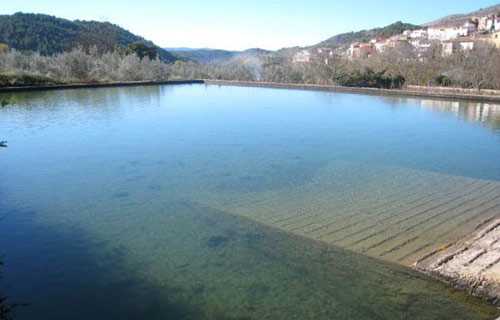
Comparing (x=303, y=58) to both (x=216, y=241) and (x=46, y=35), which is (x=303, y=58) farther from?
(x=216, y=241)

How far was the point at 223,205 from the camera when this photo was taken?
403 centimetres

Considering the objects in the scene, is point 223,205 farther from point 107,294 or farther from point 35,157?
point 35,157

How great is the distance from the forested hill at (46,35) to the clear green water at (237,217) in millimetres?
24467

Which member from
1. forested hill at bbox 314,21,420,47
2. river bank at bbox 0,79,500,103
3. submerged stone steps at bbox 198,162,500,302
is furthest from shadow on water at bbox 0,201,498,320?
forested hill at bbox 314,21,420,47

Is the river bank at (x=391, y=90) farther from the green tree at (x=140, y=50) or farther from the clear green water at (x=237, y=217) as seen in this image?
the green tree at (x=140, y=50)

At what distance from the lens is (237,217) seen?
372 cm

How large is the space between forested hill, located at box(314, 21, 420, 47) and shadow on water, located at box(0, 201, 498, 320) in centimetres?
6465

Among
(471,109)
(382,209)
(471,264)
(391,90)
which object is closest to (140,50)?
(391,90)

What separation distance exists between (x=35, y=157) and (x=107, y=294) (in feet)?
13.7

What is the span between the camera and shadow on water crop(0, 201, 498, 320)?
2.39 meters

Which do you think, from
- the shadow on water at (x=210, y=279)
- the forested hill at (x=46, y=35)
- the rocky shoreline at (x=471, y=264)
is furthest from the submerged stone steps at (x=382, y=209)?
the forested hill at (x=46, y=35)

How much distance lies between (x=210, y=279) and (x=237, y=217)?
1.05 meters

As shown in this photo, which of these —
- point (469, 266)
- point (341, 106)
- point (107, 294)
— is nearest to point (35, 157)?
point (107, 294)

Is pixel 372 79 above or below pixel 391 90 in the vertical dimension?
above
